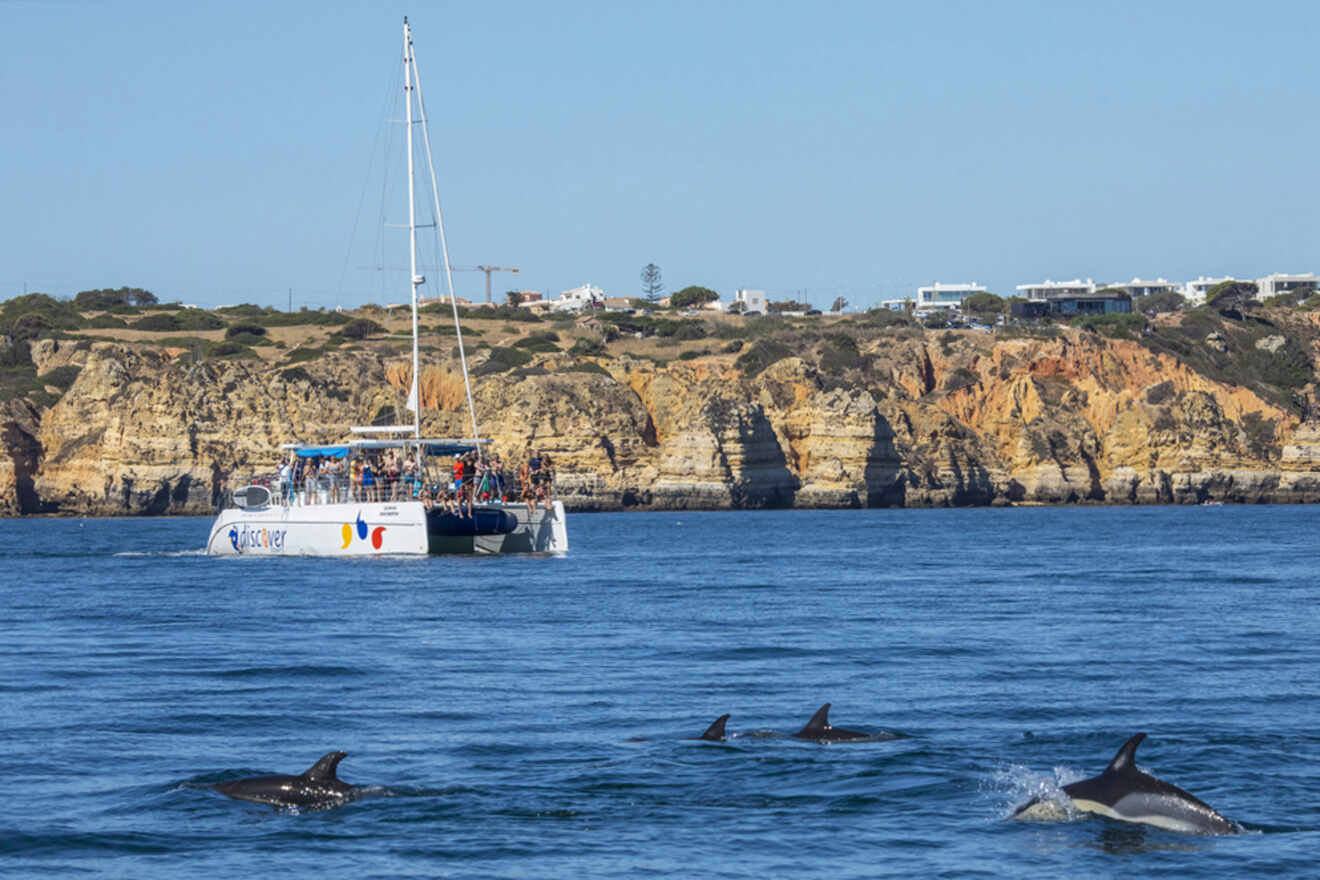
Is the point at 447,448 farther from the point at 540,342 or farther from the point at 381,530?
the point at 540,342

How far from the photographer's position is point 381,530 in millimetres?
46594

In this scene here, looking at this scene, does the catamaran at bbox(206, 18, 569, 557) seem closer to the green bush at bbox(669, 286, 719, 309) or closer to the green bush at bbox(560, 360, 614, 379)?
the green bush at bbox(560, 360, 614, 379)

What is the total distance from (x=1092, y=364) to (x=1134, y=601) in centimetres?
7793

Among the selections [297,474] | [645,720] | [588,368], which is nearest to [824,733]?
[645,720]

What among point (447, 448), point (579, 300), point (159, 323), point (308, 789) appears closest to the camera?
point (308, 789)

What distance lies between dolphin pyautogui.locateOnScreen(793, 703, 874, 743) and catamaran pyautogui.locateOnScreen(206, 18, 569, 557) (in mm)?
30388

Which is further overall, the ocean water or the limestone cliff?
the limestone cliff

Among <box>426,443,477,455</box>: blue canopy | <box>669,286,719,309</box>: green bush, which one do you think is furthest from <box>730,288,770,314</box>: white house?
<box>426,443,477,455</box>: blue canopy

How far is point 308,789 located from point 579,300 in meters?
171

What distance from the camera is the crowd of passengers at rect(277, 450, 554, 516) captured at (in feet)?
153

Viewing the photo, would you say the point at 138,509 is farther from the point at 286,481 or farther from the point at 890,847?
the point at 890,847

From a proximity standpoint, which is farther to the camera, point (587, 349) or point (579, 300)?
point (579, 300)

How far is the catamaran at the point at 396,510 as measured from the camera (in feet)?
152

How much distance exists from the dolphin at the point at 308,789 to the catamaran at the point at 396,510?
104 feet
